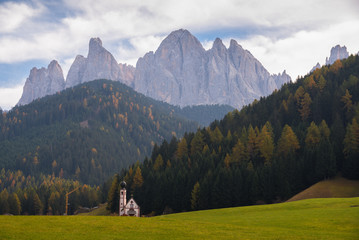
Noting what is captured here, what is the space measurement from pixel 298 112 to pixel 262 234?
113350 millimetres

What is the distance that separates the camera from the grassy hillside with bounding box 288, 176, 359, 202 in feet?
260

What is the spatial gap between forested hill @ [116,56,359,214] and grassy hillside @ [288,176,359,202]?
9.16ft

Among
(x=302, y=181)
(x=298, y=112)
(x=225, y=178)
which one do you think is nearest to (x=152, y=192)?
(x=225, y=178)

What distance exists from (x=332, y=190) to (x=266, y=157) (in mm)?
25977

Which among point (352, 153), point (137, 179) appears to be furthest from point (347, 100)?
point (137, 179)

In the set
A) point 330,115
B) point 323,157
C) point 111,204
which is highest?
point 330,115

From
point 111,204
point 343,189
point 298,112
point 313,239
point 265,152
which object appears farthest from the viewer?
point 298,112

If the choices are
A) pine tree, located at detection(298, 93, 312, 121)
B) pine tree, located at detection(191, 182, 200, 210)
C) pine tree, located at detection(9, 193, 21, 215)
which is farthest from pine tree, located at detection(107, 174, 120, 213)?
pine tree, located at detection(298, 93, 312, 121)

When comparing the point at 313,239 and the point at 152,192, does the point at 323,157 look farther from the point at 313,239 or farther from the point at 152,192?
the point at 313,239

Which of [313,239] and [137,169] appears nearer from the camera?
[313,239]

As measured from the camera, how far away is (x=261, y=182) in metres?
92.9

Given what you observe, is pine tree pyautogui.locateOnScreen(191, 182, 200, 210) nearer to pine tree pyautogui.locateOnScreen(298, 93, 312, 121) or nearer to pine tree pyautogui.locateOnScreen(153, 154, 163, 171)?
pine tree pyautogui.locateOnScreen(153, 154, 163, 171)

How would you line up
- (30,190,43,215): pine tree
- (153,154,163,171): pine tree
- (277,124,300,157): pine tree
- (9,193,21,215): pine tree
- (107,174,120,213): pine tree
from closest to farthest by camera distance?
1. (277,124,300,157): pine tree
2. (107,174,120,213): pine tree
3. (153,154,163,171): pine tree
4. (9,193,21,215): pine tree
5. (30,190,43,215): pine tree

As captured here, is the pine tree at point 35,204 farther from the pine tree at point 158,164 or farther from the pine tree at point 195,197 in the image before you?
the pine tree at point 195,197
